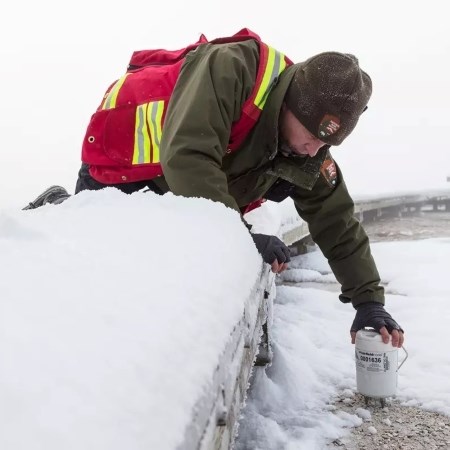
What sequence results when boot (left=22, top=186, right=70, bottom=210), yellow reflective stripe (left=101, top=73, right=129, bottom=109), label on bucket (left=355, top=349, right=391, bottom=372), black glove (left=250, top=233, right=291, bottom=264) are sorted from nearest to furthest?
black glove (left=250, top=233, right=291, bottom=264)
label on bucket (left=355, top=349, right=391, bottom=372)
yellow reflective stripe (left=101, top=73, right=129, bottom=109)
boot (left=22, top=186, right=70, bottom=210)

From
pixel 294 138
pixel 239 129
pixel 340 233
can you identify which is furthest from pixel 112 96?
pixel 340 233

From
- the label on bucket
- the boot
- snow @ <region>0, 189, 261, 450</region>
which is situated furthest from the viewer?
the boot

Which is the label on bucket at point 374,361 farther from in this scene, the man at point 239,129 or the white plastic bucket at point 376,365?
the man at point 239,129

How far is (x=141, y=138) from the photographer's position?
241 cm

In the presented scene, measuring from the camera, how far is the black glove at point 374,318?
95.2 inches

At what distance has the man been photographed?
2.00m

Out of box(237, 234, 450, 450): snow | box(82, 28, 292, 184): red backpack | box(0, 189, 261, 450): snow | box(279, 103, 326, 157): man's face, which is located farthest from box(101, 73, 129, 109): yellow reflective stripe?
box(237, 234, 450, 450): snow

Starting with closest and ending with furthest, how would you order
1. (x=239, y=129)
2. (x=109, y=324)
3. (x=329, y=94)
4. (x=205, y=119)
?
(x=109, y=324)
(x=205, y=119)
(x=329, y=94)
(x=239, y=129)

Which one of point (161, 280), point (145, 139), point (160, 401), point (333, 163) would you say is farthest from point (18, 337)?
point (333, 163)

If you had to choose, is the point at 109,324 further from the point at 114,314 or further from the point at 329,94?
the point at 329,94

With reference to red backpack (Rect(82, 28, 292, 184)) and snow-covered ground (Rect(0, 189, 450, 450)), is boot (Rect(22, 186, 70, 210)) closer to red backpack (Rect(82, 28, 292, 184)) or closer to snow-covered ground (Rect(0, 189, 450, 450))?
red backpack (Rect(82, 28, 292, 184))

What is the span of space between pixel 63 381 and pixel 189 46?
2227 millimetres

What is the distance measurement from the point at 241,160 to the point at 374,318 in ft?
3.44

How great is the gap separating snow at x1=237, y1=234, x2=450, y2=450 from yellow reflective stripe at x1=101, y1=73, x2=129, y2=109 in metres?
1.62
